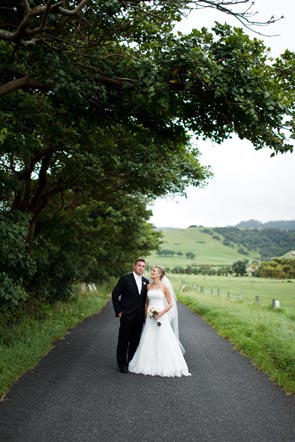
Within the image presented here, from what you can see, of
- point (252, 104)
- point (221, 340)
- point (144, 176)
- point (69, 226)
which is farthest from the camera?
point (69, 226)

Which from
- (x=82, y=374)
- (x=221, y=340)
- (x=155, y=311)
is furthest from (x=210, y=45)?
(x=221, y=340)

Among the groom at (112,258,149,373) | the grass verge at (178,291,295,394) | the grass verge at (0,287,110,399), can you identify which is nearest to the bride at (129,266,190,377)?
the groom at (112,258,149,373)

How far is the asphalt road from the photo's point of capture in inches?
203

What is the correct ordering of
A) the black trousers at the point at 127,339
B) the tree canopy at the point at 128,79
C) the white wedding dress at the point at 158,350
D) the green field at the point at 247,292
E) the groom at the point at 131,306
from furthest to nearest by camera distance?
the green field at the point at 247,292 < the groom at the point at 131,306 < the black trousers at the point at 127,339 < the white wedding dress at the point at 158,350 < the tree canopy at the point at 128,79

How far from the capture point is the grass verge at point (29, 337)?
25.8 feet

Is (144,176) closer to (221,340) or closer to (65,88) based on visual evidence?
(221,340)

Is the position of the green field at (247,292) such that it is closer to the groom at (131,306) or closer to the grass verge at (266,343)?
the grass verge at (266,343)

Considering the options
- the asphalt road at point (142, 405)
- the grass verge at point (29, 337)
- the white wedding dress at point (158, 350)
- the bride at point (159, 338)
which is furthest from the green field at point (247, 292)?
the asphalt road at point (142, 405)

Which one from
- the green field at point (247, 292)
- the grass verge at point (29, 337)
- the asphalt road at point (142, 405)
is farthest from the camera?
the green field at point (247, 292)

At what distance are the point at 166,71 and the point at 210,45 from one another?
799 mm

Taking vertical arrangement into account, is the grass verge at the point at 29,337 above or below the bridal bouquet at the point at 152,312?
below

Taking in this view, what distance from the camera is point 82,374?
8.12m

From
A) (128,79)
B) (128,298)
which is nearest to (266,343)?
(128,298)

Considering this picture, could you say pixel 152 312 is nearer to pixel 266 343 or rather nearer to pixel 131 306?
pixel 131 306
